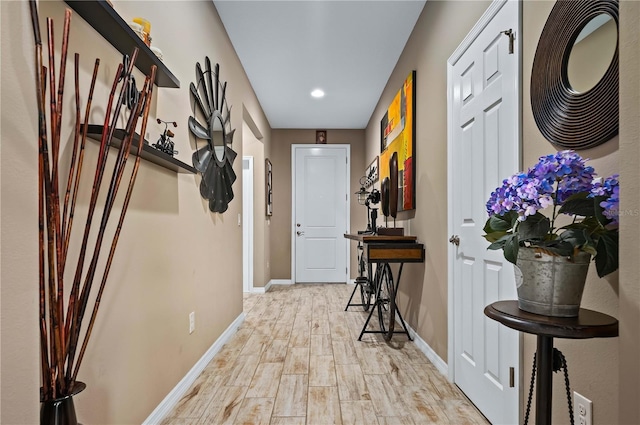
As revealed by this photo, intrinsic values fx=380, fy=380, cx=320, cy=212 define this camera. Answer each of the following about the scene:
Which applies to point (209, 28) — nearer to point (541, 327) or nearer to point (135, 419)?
point (135, 419)

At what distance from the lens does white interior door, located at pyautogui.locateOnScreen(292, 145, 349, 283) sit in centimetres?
634

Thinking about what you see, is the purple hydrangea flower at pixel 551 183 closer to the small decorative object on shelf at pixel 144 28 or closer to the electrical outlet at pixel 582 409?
the electrical outlet at pixel 582 409

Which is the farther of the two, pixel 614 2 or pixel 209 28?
pixel 209 28

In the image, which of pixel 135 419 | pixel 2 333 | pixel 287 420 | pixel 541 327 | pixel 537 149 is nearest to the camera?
pixel 2 333

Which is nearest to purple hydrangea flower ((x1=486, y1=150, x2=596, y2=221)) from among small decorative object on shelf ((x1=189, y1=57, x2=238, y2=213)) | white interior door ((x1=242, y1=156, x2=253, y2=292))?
small decorative object on shelf ((x1=189, y1=57, x2=238, y2=213))

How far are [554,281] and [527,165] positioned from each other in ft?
2.25

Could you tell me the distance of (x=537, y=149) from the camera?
1.48 meters

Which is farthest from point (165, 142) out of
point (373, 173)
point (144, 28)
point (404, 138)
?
point (373, 173)

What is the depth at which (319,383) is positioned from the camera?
2.33 m

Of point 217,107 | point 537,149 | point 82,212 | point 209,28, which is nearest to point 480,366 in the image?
point 537,149

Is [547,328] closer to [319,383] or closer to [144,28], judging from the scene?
[319,383]

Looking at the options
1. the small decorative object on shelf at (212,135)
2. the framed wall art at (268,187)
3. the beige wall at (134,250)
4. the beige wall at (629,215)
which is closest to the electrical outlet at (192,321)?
the beige wall at (134,250)

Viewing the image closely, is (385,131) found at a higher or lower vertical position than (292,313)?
higher

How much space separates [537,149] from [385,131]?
3050 mm
